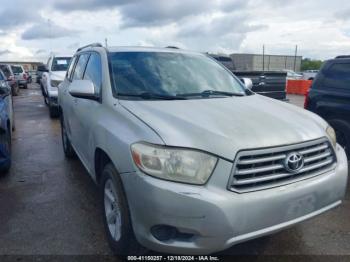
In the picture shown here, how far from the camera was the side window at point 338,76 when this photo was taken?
16.8 ft

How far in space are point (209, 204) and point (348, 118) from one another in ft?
11.7

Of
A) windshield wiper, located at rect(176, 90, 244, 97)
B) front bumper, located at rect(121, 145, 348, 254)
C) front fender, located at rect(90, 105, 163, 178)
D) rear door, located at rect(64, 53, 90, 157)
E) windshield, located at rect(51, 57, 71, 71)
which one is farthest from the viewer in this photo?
windshield, located at rect(51, 57, 71, 71)

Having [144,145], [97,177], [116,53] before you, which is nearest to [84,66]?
[116,53]

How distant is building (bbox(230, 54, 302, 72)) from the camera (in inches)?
2195

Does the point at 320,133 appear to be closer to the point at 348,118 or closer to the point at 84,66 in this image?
the point at 348,118

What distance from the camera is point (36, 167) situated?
18.7ft

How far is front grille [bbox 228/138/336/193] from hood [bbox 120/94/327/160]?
6cm

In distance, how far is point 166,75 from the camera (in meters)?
3.74

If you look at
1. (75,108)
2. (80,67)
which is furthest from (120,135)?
(80,67)

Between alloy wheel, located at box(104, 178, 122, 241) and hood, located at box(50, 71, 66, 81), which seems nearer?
alloy wheel, located at box(104, 178, 122, 241)

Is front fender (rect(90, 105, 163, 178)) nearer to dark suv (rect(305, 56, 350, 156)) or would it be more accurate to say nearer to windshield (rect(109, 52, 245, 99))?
windshield (rect(109, 52, 245, 99))

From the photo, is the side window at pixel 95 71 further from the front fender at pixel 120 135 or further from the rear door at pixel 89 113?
the front fender at pixel 120 135

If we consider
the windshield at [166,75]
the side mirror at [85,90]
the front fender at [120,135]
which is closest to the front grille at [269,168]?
the front fender at [120,135]

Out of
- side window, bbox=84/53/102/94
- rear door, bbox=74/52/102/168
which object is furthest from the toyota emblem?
side window, bbox=84/53/102/94
